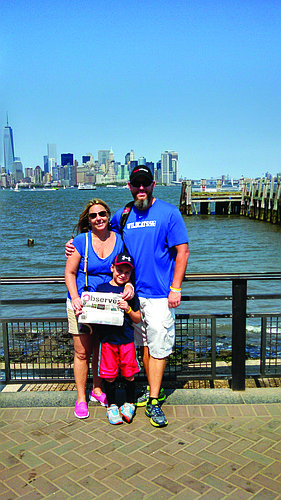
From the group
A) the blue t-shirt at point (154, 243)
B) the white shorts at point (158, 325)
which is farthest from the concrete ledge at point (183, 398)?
the blue t-shirt at point (154, 243)

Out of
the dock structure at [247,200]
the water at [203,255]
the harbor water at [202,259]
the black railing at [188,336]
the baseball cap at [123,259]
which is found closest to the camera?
the baseball cap at [123,259]

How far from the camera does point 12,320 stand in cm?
421

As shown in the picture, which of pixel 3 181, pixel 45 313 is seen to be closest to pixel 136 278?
pixel 3 181

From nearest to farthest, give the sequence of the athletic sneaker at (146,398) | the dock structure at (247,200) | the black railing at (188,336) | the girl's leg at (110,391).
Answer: the girl's leg at (110,391) < the athletic sneaker at (146,398) < the black railing at (188,336) < the dock structure at (247,200)

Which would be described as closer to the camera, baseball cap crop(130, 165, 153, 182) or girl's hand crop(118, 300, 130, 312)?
girl's hand crop(118, 300, 130, 312)

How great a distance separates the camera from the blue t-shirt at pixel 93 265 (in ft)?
12.3

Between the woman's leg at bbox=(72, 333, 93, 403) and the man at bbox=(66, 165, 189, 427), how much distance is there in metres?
0.52

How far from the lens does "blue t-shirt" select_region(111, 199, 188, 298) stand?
3.72 meters

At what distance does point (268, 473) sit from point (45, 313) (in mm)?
8129

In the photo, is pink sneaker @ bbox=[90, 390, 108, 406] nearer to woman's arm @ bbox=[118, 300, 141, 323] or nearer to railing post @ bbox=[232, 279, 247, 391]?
woman's arm @ bbox=[118, 300, 141, 323]

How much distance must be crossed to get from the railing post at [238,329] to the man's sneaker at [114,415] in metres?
1.15

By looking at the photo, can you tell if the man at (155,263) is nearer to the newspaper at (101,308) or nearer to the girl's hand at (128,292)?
the girl's hand at (128,292)

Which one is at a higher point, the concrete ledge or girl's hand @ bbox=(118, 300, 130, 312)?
girl's hand @ bbox=(118, 300, 130, 312)

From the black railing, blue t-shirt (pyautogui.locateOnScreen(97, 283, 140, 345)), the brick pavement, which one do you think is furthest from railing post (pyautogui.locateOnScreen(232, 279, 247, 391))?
blue t-shirt (pyautogui.locateOnScreen(97, 283, 140, 345))
